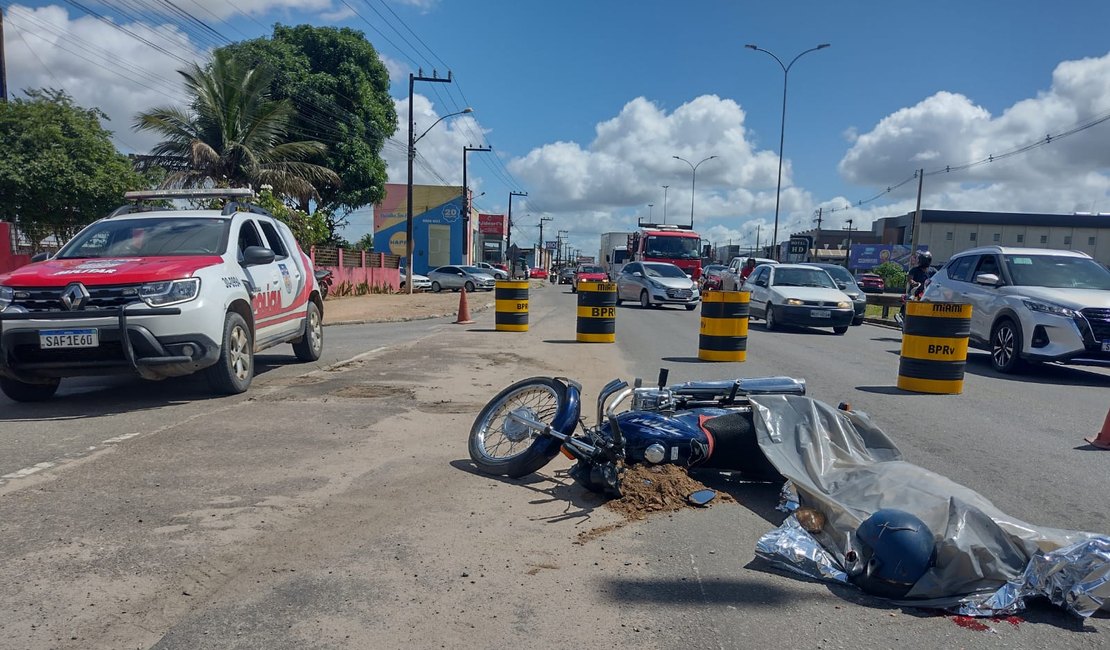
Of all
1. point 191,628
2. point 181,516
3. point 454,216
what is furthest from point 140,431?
point 454,216

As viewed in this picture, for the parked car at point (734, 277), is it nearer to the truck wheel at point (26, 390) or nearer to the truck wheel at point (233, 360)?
the truck wheel at point (233, 360)

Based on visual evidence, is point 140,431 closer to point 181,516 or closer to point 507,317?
point 181,516

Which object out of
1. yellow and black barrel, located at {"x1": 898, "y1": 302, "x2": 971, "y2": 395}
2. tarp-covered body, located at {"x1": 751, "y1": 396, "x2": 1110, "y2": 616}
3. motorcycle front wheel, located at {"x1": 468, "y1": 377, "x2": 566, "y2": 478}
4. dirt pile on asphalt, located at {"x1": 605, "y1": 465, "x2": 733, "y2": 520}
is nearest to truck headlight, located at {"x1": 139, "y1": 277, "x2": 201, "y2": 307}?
motorcycle front wheel, located at {"x1": 468, "y1": 377, "x2": 566, "y2": 478}

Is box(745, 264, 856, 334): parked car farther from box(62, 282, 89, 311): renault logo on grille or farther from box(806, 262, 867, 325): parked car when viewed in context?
box(62, 282, 89, 311): renault logo on grille

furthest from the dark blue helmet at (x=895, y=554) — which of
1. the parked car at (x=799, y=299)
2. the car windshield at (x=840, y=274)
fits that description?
the car windshield at (x=840, y=274)

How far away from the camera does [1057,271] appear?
1093 centimetres

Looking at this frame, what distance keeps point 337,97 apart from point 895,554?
116ft

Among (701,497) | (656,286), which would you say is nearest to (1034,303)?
(701,497)

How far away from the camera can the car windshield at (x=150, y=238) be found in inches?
291

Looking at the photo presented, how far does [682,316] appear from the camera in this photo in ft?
71.2

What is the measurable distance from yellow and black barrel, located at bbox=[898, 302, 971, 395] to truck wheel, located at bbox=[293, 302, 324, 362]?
24.0 ft

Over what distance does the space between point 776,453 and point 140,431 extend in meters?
4.70

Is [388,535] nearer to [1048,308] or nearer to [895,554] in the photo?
[895,554]

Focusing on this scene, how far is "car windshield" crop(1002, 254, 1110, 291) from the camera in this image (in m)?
10.7
